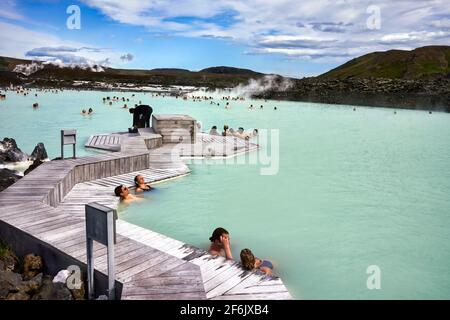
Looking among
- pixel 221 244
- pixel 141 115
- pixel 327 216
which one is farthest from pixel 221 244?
pixel 141 115

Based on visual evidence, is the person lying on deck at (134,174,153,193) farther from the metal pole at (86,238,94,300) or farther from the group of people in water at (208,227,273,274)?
the metal pole at (86,238,94,300)

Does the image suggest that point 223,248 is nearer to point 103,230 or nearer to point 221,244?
point 221,244

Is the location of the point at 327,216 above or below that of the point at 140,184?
below

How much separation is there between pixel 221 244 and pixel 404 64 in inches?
4883

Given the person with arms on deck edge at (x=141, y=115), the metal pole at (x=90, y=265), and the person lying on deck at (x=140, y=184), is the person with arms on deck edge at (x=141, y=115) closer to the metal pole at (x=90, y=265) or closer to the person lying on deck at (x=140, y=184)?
the person lying on deck at (x=140, y=184)

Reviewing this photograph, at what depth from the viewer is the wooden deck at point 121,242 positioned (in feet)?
13.4

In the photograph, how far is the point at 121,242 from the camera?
504 centimetres

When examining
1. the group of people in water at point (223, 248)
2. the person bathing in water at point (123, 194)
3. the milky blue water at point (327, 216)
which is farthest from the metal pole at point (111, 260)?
the person bathing in water at point (123, 194)

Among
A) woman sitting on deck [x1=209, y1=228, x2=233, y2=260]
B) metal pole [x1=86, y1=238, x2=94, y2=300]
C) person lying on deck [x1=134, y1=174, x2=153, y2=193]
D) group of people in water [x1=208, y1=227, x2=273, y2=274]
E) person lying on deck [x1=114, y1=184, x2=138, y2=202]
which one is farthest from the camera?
person lying on deck [x1=134, y1=174, x2=153, y2=193]

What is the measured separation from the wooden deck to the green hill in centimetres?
9898

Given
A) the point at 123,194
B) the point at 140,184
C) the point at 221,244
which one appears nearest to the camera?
the point at 221,244

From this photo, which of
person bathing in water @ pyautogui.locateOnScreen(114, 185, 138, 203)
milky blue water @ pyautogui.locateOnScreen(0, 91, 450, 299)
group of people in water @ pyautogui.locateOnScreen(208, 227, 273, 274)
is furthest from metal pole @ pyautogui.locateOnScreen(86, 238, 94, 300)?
person bathing in water @ pyautogui.locateOnScreen(114, 185, 138, 203)

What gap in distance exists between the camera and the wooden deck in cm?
→ 409
